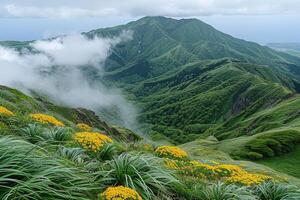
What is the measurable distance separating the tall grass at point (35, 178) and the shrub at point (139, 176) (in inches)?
24.9

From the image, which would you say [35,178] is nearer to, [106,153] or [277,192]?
[106,153]

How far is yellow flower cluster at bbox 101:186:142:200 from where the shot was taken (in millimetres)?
8375

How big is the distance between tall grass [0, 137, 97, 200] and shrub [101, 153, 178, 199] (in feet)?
2.08

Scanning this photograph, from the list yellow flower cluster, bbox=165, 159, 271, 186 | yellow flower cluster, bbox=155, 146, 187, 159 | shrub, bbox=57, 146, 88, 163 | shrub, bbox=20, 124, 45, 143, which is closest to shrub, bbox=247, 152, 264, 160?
yellow flower cluster, bbox=155, 146, 187, 159

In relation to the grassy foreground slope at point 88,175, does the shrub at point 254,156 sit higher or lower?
lower

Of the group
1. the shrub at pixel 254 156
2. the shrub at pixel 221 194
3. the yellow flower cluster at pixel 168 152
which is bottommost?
the shrub at pixel 254 156

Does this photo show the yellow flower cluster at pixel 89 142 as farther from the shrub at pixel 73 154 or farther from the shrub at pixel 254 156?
the shrub at pixel 254 156

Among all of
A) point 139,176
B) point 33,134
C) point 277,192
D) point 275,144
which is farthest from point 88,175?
point 275,144

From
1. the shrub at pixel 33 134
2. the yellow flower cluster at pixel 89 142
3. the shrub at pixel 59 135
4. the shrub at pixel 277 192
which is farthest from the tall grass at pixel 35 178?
the shrub at pixel 277 192

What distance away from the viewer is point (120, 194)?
333 inches

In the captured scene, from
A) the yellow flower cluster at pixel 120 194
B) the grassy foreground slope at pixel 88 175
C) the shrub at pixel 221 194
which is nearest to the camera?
the grassy foreground slope at pixel 88 175

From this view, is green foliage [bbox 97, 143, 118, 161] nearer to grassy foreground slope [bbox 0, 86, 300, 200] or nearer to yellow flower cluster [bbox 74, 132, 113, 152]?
grassy foreground slope [bbox 0, 86, 300, 200]

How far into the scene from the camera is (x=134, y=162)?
10.3 meters

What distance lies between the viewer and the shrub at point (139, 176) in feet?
31.5
